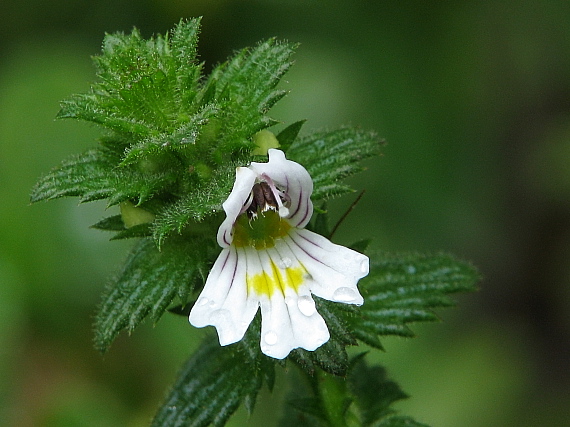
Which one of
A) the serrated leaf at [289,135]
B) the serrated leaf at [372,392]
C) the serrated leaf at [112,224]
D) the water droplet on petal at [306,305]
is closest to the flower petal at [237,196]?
the water droplet on petal at [306,305]

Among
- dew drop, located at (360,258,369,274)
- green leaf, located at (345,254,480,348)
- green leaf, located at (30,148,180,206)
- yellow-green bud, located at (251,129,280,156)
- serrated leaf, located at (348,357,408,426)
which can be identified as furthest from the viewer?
serrated leaf, located at (348,357,408,426)

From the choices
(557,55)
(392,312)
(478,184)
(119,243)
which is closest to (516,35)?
(557,55)

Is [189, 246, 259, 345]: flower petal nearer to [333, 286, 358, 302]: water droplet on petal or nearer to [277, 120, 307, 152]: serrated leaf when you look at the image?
[333, 286, 358, 302]: water droplet on petal

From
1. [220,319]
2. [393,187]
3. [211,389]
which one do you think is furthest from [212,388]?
[393,187]

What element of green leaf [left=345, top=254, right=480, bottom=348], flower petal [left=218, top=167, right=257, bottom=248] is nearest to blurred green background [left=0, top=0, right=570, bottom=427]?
green leaf [left=345, top=254, right=480, bottom=348]

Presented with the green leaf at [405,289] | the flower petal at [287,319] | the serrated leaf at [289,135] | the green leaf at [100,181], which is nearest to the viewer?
the flower petal at [287,319]

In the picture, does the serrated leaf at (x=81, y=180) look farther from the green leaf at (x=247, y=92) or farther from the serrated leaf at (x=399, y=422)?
the serrated leaf at (x=399, y=422)
